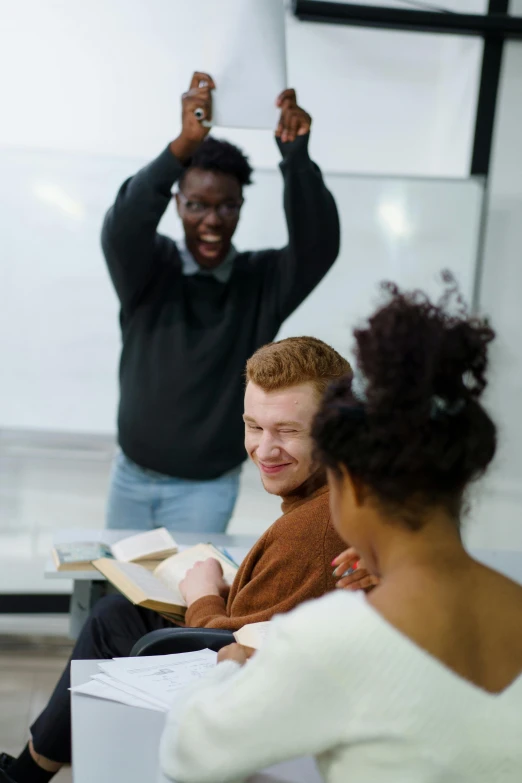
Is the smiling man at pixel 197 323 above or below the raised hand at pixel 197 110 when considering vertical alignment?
below

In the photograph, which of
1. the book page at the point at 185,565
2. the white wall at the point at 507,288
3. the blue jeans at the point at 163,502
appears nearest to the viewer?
the book page at the point at 185,565

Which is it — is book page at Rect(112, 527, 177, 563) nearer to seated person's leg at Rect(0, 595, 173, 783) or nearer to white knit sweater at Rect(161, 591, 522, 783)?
seated person's leg at Rect(0, 595, 173, 783)

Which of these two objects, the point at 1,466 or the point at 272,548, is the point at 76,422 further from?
the point at 272,548

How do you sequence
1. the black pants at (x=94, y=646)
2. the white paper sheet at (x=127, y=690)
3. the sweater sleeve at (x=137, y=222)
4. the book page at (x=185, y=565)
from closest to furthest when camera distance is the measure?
the white paper sheet at (x=127, y=690), the black pants at (x=94, y=646), the book page at (x=185, y=565), the sweater sleeve at (x=137, y=222)

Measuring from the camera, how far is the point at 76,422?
382cm

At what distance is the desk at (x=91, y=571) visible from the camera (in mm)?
2354

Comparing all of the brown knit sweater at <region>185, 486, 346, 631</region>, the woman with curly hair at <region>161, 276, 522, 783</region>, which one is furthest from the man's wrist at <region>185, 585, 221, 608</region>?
the woman with curly hair at <region>161, 276, 522, 783</region>

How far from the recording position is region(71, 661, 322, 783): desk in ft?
3.82

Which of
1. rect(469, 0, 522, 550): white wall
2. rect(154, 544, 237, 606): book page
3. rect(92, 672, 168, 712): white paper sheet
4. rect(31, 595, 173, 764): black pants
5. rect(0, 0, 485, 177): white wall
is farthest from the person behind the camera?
rect(469, 0, 522, 550): white wall

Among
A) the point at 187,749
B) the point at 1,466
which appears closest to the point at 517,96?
the point at 1,466

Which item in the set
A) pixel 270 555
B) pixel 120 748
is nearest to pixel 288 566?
pixel 270 555

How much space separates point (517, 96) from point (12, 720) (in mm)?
3342

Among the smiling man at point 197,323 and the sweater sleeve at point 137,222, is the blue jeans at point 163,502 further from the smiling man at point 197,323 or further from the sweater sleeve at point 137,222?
the sweater sleeve at point 137,222

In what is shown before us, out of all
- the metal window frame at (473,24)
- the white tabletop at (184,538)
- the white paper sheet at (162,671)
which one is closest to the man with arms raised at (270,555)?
the white paper sheet at (162,671)
